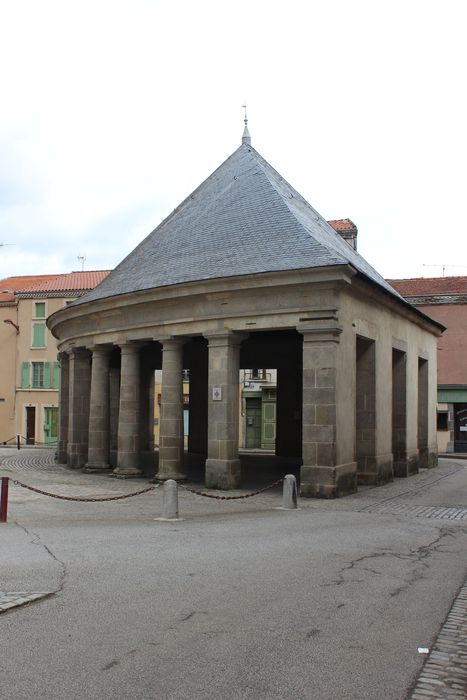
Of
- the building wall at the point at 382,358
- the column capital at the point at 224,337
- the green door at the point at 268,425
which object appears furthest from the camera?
the green door at the point at 268,425

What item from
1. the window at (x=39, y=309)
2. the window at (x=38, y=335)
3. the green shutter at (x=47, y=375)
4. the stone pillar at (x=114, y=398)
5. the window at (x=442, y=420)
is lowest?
the window at (x=442, y=420)

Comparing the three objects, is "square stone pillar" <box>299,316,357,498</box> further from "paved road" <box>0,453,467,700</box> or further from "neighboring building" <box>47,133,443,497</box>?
"paved road" <box>0,453,467,700</box>

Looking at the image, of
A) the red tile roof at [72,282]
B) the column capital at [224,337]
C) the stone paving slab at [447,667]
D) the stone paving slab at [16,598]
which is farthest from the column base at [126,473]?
the red tile roof at [72,282]

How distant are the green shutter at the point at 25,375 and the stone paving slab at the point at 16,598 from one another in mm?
39544

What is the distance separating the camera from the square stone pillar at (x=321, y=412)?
1506 centimetres

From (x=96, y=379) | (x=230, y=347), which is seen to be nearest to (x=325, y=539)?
(x=230, y=347)

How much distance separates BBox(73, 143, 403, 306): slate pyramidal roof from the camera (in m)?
16.3

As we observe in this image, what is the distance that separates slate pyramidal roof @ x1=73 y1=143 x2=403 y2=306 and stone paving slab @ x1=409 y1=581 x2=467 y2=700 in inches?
382

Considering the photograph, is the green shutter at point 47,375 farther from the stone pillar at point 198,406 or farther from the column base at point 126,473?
the column base at point 126,473

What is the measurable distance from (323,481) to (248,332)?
389cm

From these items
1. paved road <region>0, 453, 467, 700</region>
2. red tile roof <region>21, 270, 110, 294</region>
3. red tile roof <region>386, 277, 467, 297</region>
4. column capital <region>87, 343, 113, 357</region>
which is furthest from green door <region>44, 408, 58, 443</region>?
paved road <region>0, 453, 467, 700</region>

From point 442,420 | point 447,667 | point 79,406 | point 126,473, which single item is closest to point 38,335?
point 79,406

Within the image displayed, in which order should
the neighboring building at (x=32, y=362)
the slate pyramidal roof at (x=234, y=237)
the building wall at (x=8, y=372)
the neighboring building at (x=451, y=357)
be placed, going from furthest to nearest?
the building wall at (x=8, y=372) → the neighboring building at (x=32, y=362) → the neighboring building at (x=451, y=357) → the slate pyramidal roof at (x=234, y=237)

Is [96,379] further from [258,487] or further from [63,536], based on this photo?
[63,536]
